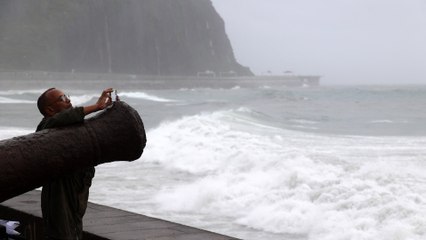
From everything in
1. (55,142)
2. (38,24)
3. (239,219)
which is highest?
(38,24)

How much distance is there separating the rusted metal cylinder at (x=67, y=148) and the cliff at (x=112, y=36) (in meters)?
94.6

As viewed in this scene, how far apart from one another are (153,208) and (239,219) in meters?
1.06

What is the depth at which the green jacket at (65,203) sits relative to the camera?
300 cm

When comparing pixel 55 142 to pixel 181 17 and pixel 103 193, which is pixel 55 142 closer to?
pixel 103 193

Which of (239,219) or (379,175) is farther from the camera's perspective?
(379,175)

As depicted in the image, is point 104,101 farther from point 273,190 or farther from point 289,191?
point 273,190

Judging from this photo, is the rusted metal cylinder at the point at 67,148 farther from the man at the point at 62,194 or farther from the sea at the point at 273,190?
the sea at the point at 273,190

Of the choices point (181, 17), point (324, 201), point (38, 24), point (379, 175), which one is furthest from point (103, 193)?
point (181, 17)

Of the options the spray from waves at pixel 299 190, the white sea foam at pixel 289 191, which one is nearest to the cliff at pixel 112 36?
the spray from waves at pixel 299 190

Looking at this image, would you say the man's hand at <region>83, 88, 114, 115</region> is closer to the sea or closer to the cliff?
the sea

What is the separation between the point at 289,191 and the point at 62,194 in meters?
7.36

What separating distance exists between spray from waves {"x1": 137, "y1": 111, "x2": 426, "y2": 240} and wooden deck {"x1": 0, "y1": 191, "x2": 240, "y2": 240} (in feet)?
8.48

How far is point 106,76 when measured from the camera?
99.3 meters

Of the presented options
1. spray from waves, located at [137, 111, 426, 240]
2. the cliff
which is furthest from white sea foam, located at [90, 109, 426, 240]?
the cliff
